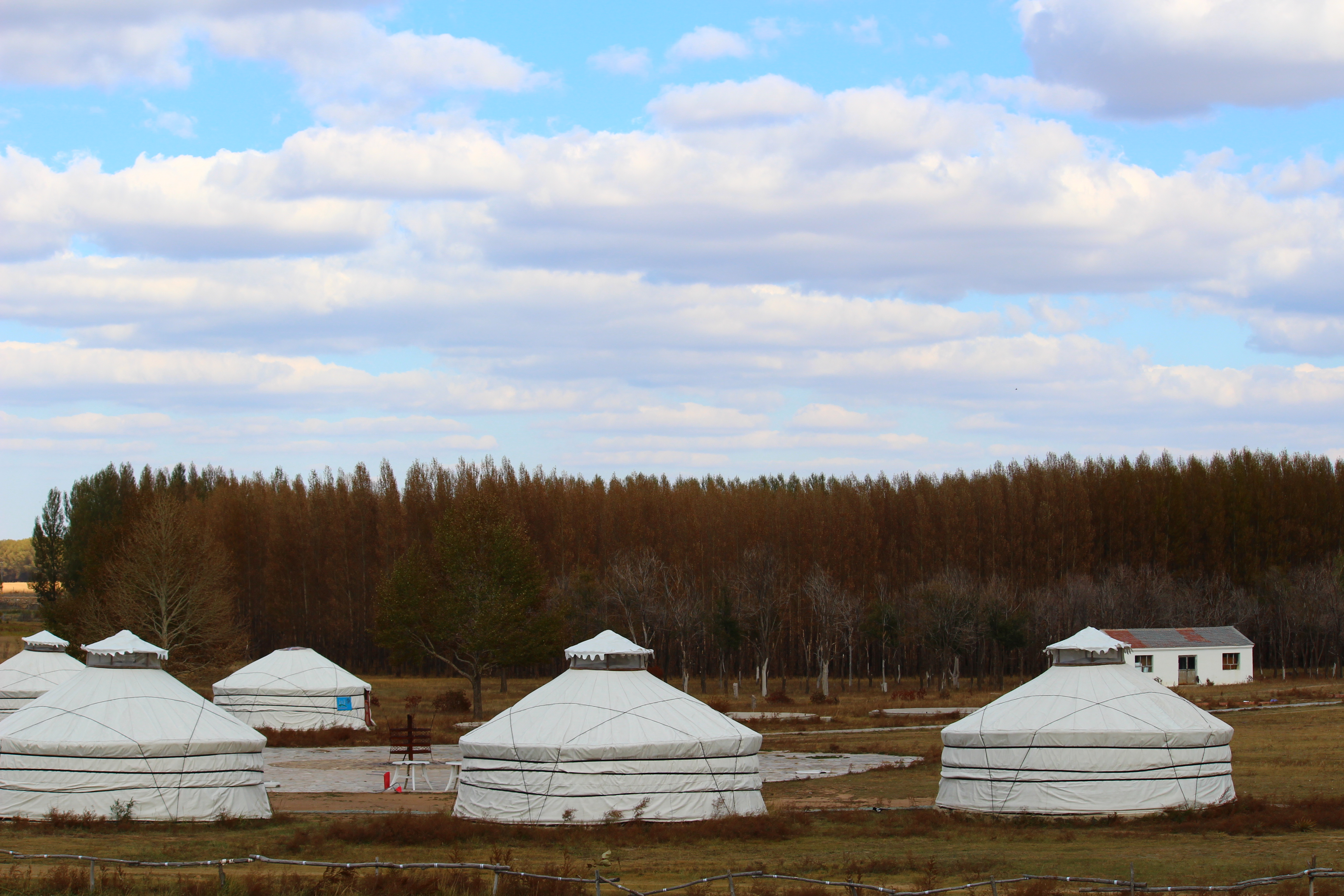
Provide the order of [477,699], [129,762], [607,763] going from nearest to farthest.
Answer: [607,763] → [129,762] → [477,699]

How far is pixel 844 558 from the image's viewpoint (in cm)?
6619

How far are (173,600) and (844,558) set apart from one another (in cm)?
3160

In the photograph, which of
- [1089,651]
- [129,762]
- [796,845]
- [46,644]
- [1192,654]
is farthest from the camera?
[1192,654]

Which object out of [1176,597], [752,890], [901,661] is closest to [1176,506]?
[1176,597]

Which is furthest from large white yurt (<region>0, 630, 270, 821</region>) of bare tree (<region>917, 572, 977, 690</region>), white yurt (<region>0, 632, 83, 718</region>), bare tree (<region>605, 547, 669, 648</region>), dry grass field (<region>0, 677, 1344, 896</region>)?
bare tree (<region>917, 572, 977, 690</region>)

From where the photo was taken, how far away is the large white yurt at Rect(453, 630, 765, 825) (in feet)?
62.8

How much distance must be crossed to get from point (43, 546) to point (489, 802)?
72838 mm

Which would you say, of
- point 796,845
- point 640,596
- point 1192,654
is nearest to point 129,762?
point 796,845

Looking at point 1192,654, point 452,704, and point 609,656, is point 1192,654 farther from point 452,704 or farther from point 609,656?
point 609,656

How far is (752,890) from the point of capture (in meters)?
12.6

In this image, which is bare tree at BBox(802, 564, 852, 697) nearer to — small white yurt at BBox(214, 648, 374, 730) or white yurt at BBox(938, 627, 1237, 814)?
small white yurt at BBox(214, 648, 374, 730)

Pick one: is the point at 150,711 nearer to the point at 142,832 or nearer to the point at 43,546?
the point at 142,832

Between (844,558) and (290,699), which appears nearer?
(290,699)

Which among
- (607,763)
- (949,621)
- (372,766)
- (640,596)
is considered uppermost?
(640,596)
